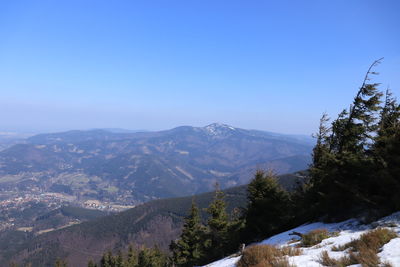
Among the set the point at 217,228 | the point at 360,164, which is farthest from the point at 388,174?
the point at 217,228

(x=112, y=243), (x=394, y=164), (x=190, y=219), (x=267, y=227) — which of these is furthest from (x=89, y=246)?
(x=394, y=164)

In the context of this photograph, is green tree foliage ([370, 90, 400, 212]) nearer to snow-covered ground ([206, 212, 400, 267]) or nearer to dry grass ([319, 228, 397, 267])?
snow-covered ground ([206, 212, 400, 267])

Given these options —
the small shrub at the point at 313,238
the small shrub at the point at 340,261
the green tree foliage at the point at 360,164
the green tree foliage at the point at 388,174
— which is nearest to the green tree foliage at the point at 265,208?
the green tree foliage at the point at 360,164

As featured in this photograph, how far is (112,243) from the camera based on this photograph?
18500cm

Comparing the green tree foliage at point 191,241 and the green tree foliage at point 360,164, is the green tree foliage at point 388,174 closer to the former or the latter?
the green tree foliage at point 360,164

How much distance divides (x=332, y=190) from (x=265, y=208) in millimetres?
6956

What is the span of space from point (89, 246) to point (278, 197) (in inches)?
7871

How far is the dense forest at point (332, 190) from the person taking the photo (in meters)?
12.9

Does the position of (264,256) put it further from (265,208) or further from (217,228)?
(217,228)

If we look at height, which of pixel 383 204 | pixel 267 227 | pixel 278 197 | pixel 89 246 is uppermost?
pixel 383 204

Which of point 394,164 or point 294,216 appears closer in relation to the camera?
point 394,164

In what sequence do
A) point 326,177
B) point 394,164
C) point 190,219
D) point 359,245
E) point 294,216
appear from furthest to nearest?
point 190,219, point 294,216, point 326,177, point 394,164, point 359,245

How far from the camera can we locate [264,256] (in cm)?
784

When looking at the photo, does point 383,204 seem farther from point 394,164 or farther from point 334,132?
point 334,132
